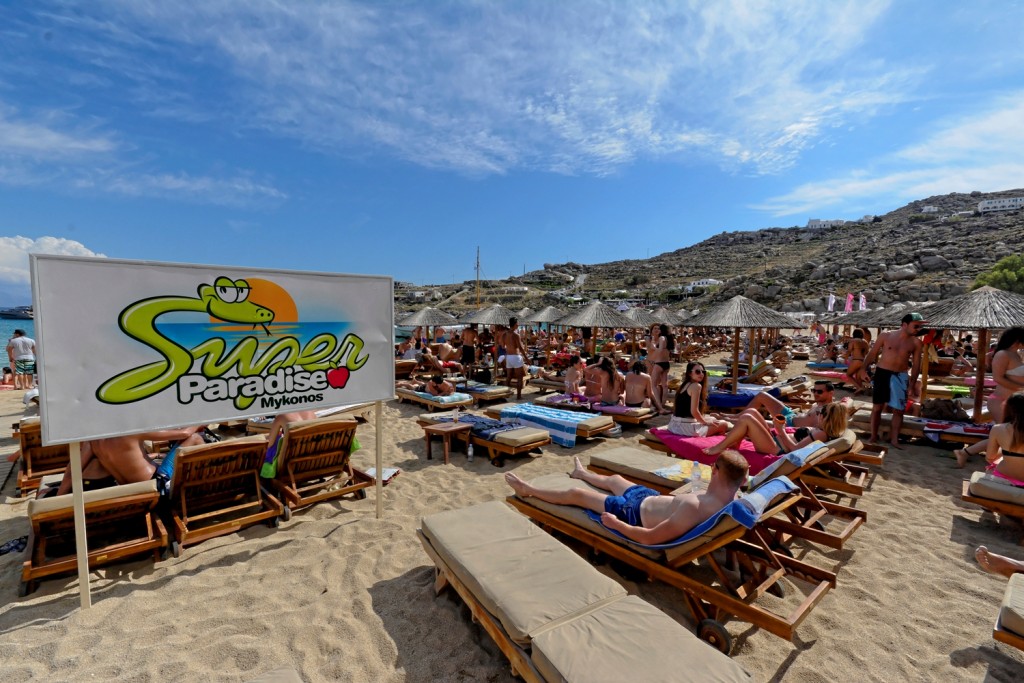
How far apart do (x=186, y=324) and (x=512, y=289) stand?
2273 inches

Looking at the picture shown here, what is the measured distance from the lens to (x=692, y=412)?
220 inches

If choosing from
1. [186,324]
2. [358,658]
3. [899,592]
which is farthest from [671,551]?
[186,324]

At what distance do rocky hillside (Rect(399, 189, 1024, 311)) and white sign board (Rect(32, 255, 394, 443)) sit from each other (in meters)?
34.5

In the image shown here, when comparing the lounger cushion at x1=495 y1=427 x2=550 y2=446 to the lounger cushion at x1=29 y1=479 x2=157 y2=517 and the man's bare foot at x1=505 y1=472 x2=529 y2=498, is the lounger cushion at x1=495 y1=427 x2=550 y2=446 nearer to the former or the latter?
the man's bare foot at x1=505 y1=472 x2=529 y2=498

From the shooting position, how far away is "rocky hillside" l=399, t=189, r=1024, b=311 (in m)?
33.1

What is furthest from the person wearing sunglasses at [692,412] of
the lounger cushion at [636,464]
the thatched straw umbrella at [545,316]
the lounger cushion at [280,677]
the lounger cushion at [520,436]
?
the thatched straw umbrella at [545,316]

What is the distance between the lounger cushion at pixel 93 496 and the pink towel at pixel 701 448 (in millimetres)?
4924

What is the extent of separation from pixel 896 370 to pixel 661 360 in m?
3.79

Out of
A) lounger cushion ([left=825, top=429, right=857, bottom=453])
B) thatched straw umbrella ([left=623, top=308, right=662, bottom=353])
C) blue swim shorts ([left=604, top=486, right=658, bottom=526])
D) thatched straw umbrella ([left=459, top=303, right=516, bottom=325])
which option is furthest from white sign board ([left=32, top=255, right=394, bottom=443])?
thatched straw umbrella ([left=459, top=303, right=516, bottom=325])

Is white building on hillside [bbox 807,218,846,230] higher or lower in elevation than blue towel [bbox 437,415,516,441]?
higher

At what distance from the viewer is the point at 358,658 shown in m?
2.37

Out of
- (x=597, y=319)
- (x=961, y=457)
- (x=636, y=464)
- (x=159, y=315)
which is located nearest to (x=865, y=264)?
(x=597, y=319)

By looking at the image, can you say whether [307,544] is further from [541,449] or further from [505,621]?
[541,449]

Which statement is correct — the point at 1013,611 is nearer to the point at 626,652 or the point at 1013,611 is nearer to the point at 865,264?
the point at 626,652
